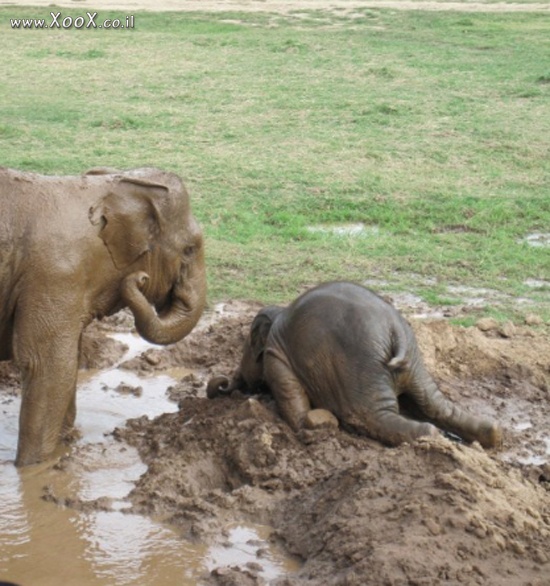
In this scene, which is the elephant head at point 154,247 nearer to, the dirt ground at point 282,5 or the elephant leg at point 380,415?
the elephant leg at point 380,415

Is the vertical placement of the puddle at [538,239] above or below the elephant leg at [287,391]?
below

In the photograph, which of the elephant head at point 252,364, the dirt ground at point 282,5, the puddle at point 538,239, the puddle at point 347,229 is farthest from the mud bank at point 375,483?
the dirt ground at point 282,5

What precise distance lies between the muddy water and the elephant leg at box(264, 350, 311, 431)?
2.70 feet

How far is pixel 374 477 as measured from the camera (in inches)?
244

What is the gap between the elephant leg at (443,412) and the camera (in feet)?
23.6

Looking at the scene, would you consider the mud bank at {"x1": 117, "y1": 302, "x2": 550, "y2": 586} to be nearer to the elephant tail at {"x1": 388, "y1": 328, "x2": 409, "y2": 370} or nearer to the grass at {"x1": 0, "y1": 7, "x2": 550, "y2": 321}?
the elephant tail at {"x1": 388, "y1": 328, "x2": 409, "y2": 370}

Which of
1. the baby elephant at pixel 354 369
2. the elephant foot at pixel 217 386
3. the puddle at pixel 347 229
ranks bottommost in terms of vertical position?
→ the puddle at pixel 347 229

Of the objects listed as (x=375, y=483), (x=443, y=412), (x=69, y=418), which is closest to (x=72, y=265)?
(x=69, y=418)

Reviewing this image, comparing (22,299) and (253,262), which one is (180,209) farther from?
(253,262)

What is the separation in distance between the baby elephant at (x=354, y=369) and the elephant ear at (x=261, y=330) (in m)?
0.14

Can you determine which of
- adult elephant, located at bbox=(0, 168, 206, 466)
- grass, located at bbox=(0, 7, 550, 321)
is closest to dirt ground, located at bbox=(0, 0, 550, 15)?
grass, located at bbox=(0, 7, 550, 321)

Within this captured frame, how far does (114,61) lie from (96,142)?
6070 millimetres

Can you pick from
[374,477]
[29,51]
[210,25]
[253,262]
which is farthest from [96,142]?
[210,25]

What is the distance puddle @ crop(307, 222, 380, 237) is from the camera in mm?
11289
